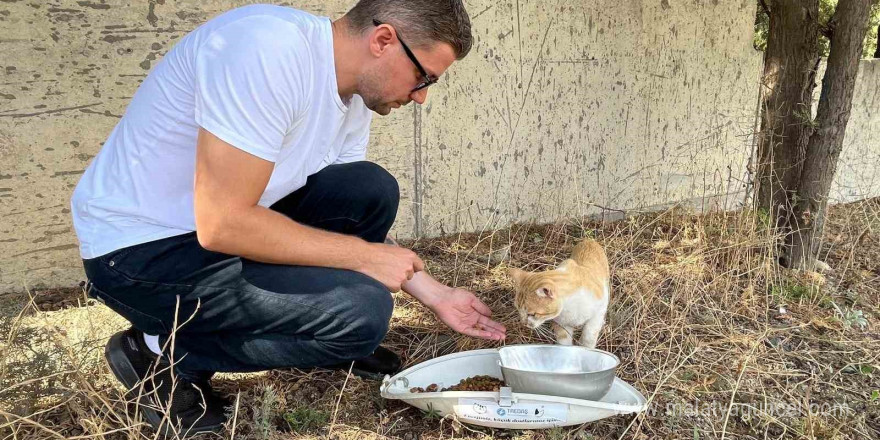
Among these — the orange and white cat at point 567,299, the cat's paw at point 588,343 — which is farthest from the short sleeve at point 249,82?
the cat's paw at point 588,343

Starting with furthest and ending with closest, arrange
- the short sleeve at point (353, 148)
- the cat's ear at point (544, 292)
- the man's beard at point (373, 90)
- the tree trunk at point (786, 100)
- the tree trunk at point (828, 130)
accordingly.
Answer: the tree trunk at point (786, 100), the tree trunk at point (828, 130), the short sleeve at point (353, 148), the cat's ear at point (544, 292), the man's beard at point (373, 90)

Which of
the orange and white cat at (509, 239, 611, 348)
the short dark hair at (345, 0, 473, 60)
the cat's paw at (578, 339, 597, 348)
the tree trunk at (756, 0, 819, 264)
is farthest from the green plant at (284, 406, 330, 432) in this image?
the tree trunk at (756, 0, 819, 264)

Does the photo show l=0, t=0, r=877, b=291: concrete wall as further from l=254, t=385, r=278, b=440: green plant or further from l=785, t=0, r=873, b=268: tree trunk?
l=254, t=385, r=278, b=440: green plant

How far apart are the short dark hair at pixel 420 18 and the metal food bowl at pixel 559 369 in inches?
41.2

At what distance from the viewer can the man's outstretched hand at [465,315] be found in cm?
222

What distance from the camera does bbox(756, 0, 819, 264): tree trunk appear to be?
333 centimetres

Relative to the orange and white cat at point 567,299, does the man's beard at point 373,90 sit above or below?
above

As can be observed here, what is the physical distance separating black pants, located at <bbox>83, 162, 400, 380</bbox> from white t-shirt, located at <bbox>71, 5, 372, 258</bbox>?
89mm

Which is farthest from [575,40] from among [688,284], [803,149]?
[688,284]

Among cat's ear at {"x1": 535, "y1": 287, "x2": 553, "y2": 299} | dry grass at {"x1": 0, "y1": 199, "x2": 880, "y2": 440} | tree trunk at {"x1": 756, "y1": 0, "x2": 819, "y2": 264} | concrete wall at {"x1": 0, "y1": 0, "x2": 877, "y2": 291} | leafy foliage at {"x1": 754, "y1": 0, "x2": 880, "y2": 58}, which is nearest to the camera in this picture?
dry grass at {"x1": 0, "y1": 199, "x2": 880, "y2": 440}

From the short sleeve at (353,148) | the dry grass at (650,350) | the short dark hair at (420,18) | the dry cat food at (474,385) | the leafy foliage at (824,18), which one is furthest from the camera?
the leafy foliage at (824,18)

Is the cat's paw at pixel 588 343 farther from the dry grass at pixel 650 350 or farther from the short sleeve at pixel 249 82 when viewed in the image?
the short sleeve at pixel 249 82

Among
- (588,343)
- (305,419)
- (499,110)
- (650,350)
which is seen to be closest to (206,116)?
(305,419)

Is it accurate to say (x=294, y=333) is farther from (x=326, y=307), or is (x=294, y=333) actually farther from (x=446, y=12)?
(x=446, y=12)
